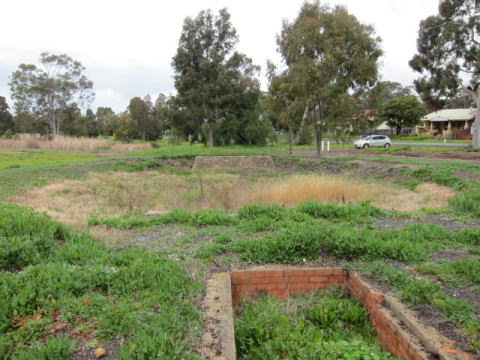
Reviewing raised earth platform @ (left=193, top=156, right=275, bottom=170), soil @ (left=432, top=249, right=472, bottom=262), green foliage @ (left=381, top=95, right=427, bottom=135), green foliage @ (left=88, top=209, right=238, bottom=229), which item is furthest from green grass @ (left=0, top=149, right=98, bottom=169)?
green foliage @ (left=381, top=95, right=427, bottom=135)

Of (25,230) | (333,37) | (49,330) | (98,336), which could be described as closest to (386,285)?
(98,336)

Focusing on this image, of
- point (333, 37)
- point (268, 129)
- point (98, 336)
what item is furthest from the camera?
point (268, 129)

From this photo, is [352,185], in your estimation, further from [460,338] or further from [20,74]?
[20,74]

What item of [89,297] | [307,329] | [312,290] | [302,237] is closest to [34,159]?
[89,297]

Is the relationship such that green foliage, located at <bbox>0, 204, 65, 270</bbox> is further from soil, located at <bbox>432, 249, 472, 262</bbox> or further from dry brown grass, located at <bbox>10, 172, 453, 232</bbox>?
soil, located at <bbox>432, 249, 472, 262</bbox>

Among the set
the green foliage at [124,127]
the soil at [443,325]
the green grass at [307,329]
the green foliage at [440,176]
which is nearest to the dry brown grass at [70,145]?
the green foliage at [124,127]

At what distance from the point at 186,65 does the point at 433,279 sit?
3137cm

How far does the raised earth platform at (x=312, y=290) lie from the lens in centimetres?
277

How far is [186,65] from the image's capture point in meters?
32.1

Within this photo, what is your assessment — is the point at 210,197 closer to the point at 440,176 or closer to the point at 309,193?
the point at 309,193

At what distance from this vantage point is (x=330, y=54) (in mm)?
19641

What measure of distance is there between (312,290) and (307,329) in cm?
75

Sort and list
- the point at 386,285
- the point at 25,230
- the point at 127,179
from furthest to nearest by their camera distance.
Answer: the point at 127,179, the point at 25,230, the point at 386,285

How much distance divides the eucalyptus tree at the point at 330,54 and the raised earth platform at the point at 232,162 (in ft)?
14.7
